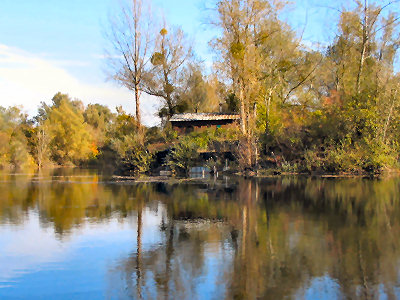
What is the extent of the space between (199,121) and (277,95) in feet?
34.8

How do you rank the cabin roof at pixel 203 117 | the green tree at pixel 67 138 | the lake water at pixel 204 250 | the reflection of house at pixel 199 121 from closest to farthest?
the lake water at pixel 204 250
the cabin roof at pixel 203 117
the reflection of house at pixel 199 121
the green tree at pixel 67 138

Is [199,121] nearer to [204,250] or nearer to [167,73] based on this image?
[167,73]

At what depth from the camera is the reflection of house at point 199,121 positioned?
51375mm

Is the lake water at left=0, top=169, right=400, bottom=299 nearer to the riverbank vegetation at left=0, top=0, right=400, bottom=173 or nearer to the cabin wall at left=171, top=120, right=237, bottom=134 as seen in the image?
the riverbank vegetation at left=0, top=0, right=400, bottom=173

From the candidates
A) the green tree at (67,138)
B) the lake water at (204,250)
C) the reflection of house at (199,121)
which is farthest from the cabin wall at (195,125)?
the green tree at (67,138)

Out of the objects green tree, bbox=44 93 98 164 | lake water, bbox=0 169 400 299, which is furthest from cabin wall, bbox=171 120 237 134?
green tree, bbox=44 93 98 164

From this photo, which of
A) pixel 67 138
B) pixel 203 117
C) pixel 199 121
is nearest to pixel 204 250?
pixel 203 117

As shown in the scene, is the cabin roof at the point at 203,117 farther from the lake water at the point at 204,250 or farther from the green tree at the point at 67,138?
the green tree at the point at 67,138

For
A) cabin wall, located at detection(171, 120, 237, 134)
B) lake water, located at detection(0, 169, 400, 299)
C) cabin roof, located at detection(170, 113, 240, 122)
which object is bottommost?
lake water, located at detection(0, 169, 400, 299)

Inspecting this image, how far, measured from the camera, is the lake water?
666 centimetres

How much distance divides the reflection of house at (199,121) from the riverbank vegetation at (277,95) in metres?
2.19

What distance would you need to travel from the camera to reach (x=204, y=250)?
357 inches

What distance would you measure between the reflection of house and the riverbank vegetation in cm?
219

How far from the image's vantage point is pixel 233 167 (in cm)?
3497
